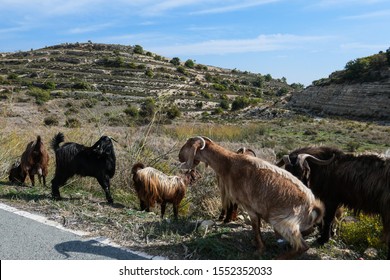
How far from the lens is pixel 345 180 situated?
5.57 meters

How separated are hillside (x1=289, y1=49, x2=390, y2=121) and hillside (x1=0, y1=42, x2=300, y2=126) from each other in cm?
550

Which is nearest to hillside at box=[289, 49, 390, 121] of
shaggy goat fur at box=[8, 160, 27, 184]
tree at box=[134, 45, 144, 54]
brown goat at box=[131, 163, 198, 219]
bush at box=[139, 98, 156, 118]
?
tree at box=[134, 45, 144, 54]

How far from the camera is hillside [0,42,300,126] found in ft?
142

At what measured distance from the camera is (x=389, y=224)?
200 inches

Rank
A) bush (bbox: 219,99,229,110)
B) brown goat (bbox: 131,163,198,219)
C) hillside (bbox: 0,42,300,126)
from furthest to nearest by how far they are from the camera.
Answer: bush (bbox: 219,99,229,110) < hillside (bbox: 0,42,300,126) < brown goat (bbox: 131,163,198,219)

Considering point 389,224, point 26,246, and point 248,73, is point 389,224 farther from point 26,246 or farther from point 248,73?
point 248,73

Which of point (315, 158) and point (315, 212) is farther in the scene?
point (315, 158)

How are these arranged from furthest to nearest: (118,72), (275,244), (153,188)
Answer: (118,72)
(153,188)
(275,244)

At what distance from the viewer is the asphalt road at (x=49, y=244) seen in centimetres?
486

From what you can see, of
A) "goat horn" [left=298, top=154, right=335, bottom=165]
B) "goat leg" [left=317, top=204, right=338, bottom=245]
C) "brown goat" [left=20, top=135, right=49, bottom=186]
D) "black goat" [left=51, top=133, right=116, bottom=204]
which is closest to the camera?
"goat horn" [left=298, top=154, right=335, bottom=165]

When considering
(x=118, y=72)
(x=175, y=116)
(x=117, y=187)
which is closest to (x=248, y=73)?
(x=118, y=72)

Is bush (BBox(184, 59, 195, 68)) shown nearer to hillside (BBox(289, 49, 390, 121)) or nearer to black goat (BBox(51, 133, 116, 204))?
hillside (BBox(289, 49, 390, 121))

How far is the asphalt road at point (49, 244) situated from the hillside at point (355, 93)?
4515 cm
